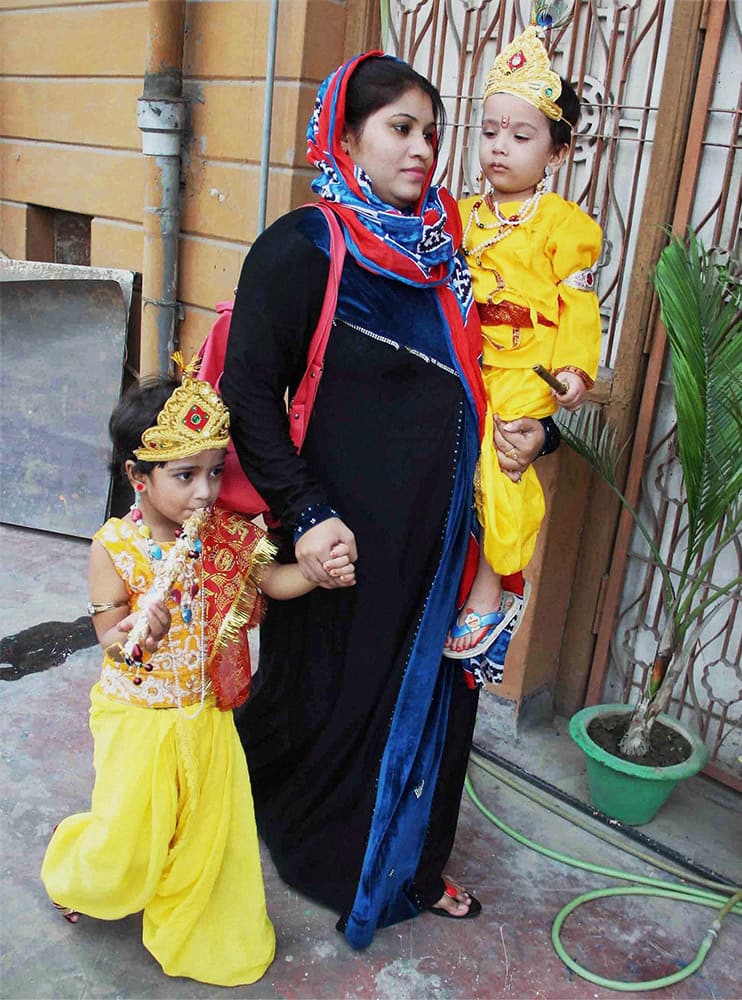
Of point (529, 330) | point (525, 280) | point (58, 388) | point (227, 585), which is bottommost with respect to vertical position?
point (58, 388)

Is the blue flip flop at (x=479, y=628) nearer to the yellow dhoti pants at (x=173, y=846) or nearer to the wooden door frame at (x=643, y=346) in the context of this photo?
the yellow dhoti pants at (x=173, y=846)

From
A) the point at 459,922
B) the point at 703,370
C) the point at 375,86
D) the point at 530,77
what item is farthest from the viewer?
the point at 703,370

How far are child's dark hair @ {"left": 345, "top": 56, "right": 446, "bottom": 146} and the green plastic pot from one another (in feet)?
6.44

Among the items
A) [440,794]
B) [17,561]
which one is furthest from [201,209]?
[440,794]

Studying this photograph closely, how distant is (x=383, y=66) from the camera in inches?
77.1

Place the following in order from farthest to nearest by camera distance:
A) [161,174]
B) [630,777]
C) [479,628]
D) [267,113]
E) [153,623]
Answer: [161,174] < [267,113] < [630,777] < [479,628] < [153,623]

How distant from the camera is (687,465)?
8.84ft

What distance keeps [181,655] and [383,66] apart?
4.29ft

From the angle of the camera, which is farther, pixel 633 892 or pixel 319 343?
pixel 633 892

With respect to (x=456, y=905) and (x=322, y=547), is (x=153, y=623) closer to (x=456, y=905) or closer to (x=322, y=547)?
(x=322, y=547)

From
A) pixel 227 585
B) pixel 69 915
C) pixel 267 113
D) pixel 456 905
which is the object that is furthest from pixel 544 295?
pixel 267 113

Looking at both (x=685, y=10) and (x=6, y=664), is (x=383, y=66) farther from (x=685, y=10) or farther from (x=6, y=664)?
(x=6, y=664)

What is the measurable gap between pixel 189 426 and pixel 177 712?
2.12 ft

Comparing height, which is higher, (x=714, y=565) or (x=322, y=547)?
(x=322, y=547)
